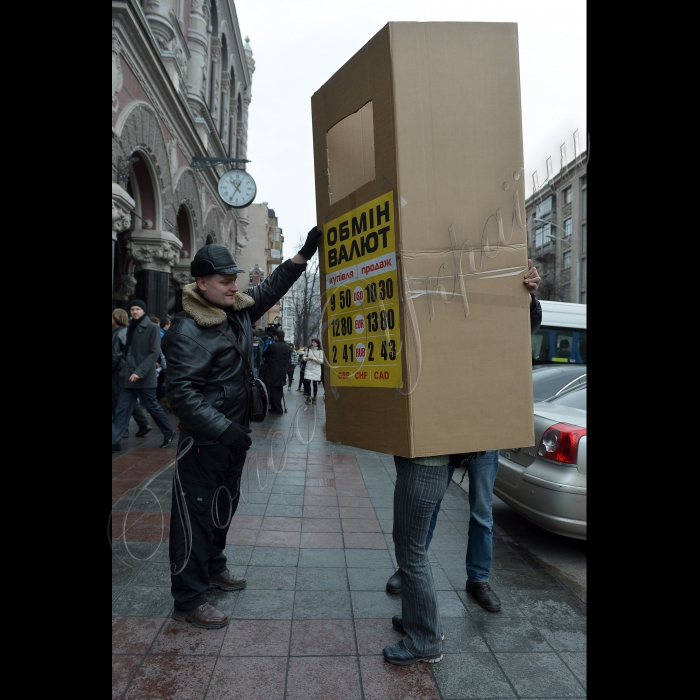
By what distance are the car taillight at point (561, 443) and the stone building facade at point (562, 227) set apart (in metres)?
1.74

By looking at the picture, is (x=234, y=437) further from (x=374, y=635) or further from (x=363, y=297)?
(x=374, y=635)

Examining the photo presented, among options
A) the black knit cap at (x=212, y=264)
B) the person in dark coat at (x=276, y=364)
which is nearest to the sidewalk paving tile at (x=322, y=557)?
the black knit cap at (x=212, y=264)

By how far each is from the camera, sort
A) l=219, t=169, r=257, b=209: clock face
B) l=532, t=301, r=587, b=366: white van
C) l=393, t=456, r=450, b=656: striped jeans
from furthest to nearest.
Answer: l=219, t=169, r=257, b=209: clock face
l=532, t=301, r=587, b=366: white van
l=393, t=456, r=450, b=656: striped jeans

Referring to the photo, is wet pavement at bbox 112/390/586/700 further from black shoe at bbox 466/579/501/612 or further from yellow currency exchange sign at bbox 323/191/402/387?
yellow currency exchange sign at bbox 323/191/402/387

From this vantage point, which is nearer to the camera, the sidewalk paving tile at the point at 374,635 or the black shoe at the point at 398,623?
the sidewalk paving tile at the point at 374,635

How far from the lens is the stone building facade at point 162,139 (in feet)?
31.9

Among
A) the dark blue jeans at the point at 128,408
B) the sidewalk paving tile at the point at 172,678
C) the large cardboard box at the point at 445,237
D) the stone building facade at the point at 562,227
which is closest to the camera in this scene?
the stone building facade at the point at 562,227

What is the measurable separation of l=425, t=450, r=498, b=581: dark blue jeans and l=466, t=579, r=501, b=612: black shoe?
29mm

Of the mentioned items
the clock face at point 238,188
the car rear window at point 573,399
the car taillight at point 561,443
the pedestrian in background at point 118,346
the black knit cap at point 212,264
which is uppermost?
the clock face at point 238,188

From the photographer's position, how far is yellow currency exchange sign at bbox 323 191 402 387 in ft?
7.20

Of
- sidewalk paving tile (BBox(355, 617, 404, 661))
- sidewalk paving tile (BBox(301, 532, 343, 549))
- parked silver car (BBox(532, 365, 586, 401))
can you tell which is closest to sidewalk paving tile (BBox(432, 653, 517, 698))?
sidewalk paving tile (BBox(355, 617, 404, 661))

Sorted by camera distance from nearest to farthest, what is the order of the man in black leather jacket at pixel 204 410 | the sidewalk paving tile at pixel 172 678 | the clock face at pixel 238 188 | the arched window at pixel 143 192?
the sidewalk paving tile at pixel 172 678 < the man in black leather jacket at pixel 204 410 < the arched window at pixel 143 192 < the clock face at pixel 238 188

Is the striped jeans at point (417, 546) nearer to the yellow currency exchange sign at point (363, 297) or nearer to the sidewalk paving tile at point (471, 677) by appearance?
the sidewalk paving tile at point (471, 677)

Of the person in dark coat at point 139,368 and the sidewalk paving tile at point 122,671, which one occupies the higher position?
the person in dark coat at point 139,368
